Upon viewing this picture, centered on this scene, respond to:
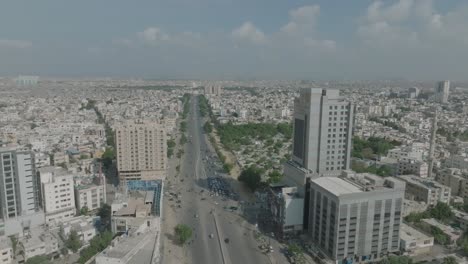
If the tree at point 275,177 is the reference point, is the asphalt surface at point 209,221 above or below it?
below

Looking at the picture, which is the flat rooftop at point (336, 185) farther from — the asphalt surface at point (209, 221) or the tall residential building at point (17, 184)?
the tall residential building at point (17, 184)

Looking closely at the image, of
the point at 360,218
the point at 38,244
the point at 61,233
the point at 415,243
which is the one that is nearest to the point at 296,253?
the point at 360,218

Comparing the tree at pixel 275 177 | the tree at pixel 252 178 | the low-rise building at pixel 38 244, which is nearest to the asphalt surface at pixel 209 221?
the tree at pixel 252 178

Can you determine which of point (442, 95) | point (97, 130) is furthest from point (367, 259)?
point (442, 95)

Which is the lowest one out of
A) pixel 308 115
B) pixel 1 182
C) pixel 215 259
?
pixel 215 259

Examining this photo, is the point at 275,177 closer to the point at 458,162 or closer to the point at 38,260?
the point at 458,162

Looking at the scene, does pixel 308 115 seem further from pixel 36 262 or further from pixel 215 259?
pixel 36 262
